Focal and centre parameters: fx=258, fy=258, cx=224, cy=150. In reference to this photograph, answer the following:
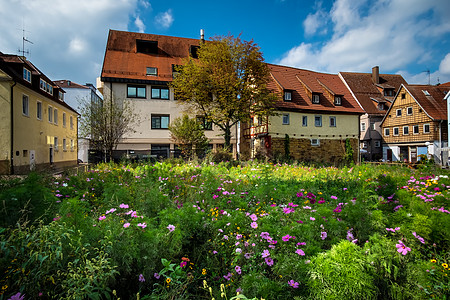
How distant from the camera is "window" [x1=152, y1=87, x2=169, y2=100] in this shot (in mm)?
25438

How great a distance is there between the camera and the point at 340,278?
222 centimetres

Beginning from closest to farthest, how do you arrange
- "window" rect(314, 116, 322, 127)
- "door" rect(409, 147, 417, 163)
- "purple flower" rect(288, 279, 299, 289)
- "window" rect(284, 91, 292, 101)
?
"purple flower" rect(288, 279, 299, 289), "window" rect(284, 91, 292, 101), "window" rect(314, 116, 322, 127), "door" rect(409, 147, 417, 163)

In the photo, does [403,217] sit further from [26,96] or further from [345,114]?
[345,114]

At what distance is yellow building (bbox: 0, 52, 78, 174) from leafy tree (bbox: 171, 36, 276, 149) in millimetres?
10968

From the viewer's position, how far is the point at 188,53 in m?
28.5

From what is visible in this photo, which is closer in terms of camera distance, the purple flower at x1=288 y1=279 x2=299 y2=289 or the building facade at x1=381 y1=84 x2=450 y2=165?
the purple flower at x1=288 y1=279 x2=299 y2=289

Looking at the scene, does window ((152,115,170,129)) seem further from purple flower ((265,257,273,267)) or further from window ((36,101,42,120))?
purple flower ((265,257,273,267))

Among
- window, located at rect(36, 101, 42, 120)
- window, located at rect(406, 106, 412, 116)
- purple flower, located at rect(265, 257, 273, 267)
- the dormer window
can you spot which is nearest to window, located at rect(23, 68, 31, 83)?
window, located at rect(36, 101, 42, 120)

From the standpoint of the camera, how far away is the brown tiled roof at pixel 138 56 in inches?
979

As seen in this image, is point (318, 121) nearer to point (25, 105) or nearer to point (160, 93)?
point (160, 93)

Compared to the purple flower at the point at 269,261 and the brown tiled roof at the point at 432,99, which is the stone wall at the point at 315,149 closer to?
the brown tiled roof at the point at 432,99

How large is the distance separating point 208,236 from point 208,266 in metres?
0.45

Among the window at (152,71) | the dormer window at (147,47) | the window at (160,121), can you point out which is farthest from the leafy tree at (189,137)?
the dormer window at (147,47)

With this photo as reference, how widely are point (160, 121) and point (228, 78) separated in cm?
955
